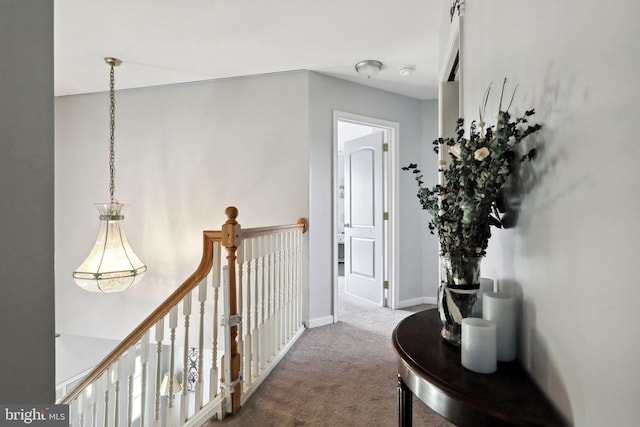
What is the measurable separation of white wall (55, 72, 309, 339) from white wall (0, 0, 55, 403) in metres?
2.60

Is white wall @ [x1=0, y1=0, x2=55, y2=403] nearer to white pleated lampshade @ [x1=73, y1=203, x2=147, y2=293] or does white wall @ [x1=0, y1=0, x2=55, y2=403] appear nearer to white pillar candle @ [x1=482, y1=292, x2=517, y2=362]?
white pillar candle @ [x1=482, y1=292, x2=517, y2=362]

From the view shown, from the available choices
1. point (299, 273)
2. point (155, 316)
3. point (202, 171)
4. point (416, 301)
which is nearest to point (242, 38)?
point (202, 171)

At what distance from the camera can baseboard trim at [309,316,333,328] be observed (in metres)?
3.28

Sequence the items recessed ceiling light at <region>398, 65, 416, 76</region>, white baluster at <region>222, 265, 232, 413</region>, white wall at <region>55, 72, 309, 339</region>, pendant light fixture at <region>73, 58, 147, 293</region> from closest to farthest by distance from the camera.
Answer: white baluster at <region>222, 265, 232, 413</region>, pendant light fixture at <region>73, 58, 147, 293</region>, recessed ceiling light at <region>398, 65, 416, 76</region>, white wall at <region>55, 72, 309, 339</region>

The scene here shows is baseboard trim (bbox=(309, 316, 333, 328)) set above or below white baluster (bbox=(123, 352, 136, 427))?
below

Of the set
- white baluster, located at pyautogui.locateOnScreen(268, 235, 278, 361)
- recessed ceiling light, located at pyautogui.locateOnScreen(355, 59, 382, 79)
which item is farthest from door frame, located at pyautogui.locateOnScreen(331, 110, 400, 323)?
white baluster, located at pyautogui.locateOnScreen(268, 235, 278, 361)

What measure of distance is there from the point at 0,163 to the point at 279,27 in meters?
2.29

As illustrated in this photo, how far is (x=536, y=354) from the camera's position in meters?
0.78

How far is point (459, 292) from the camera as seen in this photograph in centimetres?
92

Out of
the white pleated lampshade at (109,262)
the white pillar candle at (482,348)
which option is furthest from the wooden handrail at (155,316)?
the white pillar candle at (482,348)

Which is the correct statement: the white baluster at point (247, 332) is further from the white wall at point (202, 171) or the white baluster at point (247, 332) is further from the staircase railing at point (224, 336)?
the white wall at point (202, 171)

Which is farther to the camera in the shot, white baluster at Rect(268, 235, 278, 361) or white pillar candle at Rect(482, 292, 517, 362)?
white baluster at Rect(268, 235, 278, 361)

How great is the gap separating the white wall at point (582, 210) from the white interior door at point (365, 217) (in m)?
3.04

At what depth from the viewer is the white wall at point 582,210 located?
50 centimetres
